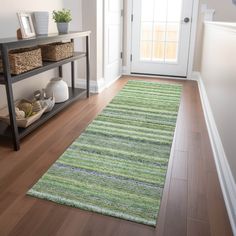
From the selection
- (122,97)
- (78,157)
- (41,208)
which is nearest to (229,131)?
(78,157)

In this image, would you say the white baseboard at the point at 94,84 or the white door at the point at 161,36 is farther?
the white door at the point at 161,36

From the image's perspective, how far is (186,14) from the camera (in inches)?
151

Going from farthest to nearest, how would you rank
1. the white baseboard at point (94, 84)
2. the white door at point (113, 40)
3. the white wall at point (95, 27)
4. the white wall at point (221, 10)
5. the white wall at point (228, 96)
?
the white wall at point (221, 10), the white door at point (113, 40), the white baseboard at point (94, 84), the white wall at point (95, 27), the white wall at point (228, 96)

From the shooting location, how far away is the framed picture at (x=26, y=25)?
Answer: 6.41 feet

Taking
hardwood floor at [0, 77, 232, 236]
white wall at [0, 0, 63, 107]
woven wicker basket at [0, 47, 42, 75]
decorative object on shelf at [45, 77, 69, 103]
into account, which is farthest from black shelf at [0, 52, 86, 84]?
hardwood floor at [0, 77, 232, 236]

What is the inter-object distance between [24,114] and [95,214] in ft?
3.66

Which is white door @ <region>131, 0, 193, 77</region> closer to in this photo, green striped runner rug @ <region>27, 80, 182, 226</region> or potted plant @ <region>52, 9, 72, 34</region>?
green striped runner rug @ <region>27, 80, 182, 226</region>

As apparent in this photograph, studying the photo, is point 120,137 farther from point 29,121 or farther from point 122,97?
point 122,97

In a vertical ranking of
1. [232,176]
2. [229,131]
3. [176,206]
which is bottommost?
[176,206]

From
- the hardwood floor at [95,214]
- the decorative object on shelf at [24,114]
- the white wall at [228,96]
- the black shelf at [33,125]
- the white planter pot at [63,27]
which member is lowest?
the hardwood floor at [95,214]

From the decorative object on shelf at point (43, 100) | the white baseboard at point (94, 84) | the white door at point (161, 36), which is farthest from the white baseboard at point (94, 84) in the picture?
the white door at point (161, 36)

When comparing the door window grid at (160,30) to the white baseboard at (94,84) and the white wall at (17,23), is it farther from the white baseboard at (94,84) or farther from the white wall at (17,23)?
the white wall at (17,23)

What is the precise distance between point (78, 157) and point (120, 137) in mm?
449

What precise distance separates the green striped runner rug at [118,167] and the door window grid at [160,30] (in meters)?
1.70
